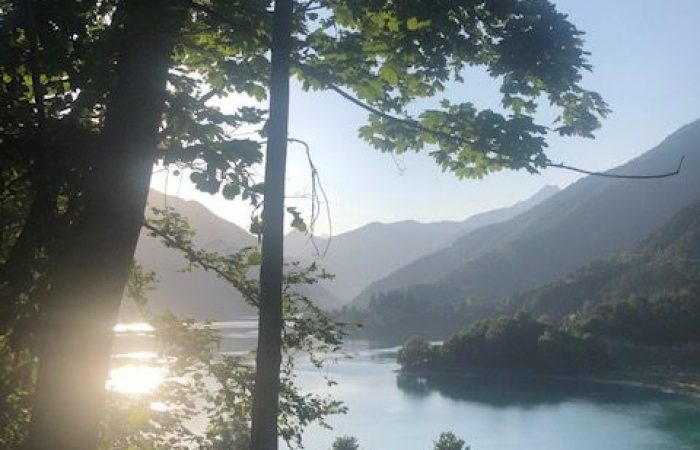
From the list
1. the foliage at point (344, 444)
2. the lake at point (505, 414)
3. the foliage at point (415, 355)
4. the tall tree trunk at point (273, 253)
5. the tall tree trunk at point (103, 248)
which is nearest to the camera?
the tall tree trunk at point (273, 253)

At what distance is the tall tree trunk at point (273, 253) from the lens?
5.12 m

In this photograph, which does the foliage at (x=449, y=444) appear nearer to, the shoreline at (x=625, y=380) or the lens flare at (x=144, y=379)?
the lens flare at (x=144, y=379)

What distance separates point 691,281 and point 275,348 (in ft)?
623

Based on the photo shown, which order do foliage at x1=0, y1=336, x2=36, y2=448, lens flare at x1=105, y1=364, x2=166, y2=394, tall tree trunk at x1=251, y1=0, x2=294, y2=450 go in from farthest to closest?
1. lens flare at x1=105, y1=364, x2=166, y2=394
2. foliage at x1=0, y1=336, x2=36, y2=448
3. tall tree trunk at x1=251, y1=0, x2=294, y2=450

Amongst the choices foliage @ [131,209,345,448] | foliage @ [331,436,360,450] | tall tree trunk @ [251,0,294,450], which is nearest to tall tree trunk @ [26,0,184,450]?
tall tree trunk @ [251,0,294,450]

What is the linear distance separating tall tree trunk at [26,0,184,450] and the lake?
59.8 m

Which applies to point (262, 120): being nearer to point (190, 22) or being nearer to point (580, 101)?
point (190, 22)

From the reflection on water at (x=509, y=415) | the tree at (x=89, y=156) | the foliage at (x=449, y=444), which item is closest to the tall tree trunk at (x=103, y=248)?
the tree at (x=89, y=156)

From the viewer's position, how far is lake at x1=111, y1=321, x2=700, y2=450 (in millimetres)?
79438

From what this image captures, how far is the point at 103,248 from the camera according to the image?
5.57m

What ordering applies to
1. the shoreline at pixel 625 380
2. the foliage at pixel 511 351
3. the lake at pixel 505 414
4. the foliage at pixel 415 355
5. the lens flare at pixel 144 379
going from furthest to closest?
the foliage at pixel 415 355 < the foliage at pixel 511 351 < the shoreline at pixel 625 380 < the lake at pixel 505 414 < the lens flare at pixel 144 379

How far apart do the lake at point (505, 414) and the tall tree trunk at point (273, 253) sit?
60.1m

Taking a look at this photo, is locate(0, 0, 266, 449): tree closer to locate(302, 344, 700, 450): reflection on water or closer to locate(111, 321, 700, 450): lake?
locate(111, 321, 700, 450): lake

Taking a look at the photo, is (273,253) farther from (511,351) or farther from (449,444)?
(511,351)
